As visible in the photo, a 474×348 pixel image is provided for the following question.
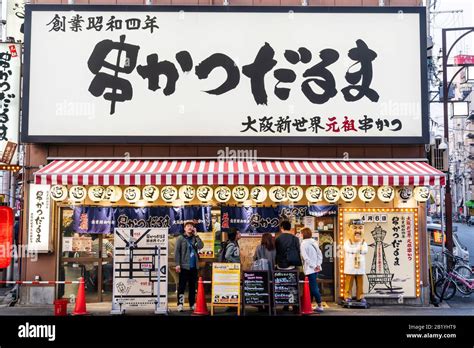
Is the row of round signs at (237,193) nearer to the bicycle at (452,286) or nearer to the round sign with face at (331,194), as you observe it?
the round sign with face at (331,194)

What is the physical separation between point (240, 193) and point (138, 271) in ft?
10.8

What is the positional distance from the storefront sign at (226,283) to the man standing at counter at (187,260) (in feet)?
3.54

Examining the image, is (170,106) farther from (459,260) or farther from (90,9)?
(459,260)

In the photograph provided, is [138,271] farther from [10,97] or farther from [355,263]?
[10,97]

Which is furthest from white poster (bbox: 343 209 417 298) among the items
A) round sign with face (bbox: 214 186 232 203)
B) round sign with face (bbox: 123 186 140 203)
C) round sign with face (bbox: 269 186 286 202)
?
round sign with face (bbox: 123 186 140 203)

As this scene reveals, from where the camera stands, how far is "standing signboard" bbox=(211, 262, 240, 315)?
12141 mm

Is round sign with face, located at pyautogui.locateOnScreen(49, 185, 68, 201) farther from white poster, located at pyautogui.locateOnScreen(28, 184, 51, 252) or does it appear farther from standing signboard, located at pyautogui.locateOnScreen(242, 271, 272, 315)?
standing signboard, located at pyautogui.locateOnScreen(242, 271, 272, 315)

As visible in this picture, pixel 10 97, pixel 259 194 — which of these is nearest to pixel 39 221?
pixel 10 97

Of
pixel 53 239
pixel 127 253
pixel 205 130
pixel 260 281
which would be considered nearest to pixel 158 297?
pixel 127 253

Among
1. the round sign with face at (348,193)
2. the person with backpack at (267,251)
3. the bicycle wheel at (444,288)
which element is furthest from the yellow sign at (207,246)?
the bicycle wheel at (444,288)

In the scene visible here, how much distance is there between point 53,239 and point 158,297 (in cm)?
362

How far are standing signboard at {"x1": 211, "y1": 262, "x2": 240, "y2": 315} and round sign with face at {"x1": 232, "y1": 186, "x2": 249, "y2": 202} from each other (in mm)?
2006

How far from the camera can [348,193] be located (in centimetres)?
1347

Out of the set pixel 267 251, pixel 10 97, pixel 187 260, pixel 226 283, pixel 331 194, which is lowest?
pixel 226 283
